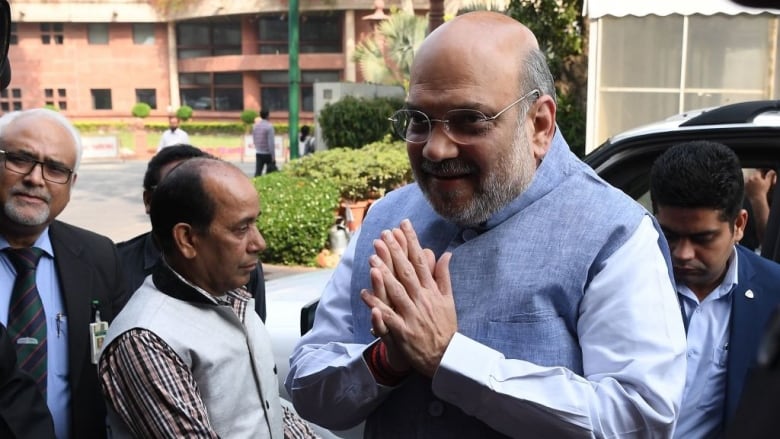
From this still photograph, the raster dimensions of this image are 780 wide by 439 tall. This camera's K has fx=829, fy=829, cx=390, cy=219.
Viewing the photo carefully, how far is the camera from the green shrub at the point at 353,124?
13.9 metres

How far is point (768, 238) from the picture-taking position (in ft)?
8.45

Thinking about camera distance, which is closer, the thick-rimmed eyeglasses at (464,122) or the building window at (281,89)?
the thick-rimmed eyeglasses at (464,122)

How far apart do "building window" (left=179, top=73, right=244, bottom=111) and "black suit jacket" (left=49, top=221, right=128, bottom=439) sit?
39446mm

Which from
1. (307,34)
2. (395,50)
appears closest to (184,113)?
(307,34)

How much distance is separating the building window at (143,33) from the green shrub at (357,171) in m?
34.0

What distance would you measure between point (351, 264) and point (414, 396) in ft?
1.17

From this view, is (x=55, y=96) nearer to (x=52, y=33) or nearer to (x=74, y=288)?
(x=52, y=33)

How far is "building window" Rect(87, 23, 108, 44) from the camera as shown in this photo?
41.6 metres

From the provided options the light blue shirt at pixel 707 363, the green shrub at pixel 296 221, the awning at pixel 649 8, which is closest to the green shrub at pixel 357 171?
the green shrub at pixel 296 221

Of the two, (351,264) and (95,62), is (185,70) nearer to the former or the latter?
(95,62)

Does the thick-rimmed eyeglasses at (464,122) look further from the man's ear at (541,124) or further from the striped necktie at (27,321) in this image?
the striped necktie at (27,321)

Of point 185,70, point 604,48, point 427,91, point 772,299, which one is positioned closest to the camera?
point 427,91

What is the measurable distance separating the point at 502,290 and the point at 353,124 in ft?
41.1

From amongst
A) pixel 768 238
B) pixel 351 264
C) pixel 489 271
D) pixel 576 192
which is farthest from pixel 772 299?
pixel 351 264
